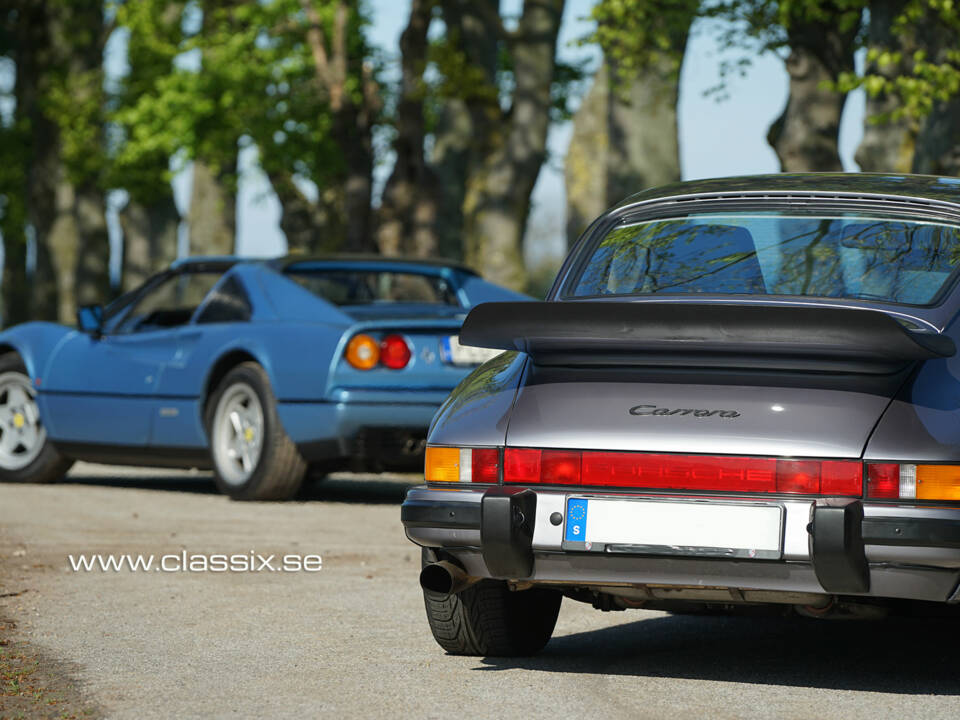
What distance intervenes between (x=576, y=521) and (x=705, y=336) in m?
0.63

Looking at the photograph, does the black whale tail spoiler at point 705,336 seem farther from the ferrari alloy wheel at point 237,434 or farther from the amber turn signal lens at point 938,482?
the ferrari alloy wheel at point 237,434

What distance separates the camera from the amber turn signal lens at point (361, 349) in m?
10.5

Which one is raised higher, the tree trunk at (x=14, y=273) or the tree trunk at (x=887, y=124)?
the tree trunk at (x=887, y=124)

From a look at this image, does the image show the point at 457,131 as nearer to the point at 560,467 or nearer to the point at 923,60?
the point at 923,60

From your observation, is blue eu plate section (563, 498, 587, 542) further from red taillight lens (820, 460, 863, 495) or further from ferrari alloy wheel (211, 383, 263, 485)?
ferrari alloy wheel (211, 383, 263, 485)

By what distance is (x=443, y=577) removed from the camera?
5.27 m

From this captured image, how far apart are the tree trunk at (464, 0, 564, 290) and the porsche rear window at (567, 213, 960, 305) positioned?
1768 centimetres

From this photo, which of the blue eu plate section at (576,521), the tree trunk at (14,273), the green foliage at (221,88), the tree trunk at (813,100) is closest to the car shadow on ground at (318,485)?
Result: the tree trunk at (813,100)

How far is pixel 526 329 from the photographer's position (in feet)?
17.1

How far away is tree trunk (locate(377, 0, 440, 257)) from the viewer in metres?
25.1

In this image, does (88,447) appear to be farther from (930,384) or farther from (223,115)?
(223,115)

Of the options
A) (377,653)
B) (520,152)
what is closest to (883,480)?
(377,653)

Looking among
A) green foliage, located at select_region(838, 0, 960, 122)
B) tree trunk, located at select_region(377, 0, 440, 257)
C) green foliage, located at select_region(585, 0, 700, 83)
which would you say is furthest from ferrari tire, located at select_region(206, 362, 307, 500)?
tree trunk, located at select_region(377, 0, 440, 257)

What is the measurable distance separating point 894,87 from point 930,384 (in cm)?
1010
